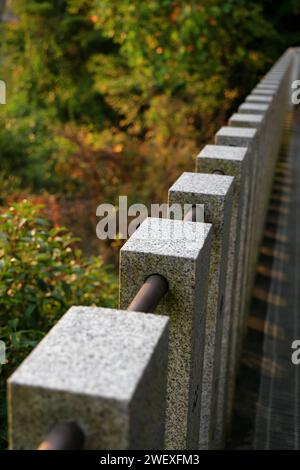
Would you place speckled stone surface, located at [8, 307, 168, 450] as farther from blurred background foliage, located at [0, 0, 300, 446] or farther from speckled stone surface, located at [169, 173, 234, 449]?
blurred background foliage, located at [0, 0, 300, 446]

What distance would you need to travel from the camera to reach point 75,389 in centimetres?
125

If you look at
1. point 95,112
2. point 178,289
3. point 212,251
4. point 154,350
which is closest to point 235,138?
point 212,251

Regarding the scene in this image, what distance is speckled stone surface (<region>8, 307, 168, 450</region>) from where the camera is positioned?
125 cm

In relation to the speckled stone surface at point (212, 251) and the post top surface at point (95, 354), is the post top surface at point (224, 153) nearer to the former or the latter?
the speckled stone surface at point (212, 251)

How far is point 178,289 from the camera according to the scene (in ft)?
6.52

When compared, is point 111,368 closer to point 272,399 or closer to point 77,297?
point 77,297

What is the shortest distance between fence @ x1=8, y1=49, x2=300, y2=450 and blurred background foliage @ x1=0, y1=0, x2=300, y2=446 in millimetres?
1190


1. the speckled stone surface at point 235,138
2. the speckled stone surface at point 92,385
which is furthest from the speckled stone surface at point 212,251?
the speckled stone surface at point 92,385

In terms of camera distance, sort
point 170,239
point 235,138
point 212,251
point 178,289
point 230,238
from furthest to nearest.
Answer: point 235,138
point 230,238
point 212,251
point 170,239
point 178,289

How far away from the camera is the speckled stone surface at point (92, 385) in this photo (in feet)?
4.11

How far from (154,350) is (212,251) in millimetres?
1305

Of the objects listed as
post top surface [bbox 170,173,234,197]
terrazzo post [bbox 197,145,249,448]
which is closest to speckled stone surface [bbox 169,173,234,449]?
post top surface [bbox 170,173,234,197]

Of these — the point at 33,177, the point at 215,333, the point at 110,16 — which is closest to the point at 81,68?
the point at 110,16

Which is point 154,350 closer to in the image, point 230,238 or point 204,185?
point 204,185
